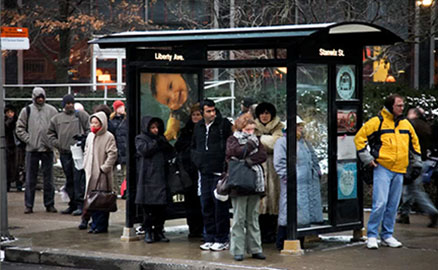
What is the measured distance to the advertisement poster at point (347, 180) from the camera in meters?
11.8

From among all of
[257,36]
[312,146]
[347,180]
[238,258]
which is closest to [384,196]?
[347,180]

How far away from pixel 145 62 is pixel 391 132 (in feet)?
11.1

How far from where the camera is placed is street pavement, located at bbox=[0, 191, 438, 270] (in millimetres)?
10383

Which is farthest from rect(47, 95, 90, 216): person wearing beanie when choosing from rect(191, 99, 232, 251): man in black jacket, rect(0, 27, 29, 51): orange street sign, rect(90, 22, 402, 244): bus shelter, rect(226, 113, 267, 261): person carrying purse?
rect(226, 113, 267, 261): person carrying purse

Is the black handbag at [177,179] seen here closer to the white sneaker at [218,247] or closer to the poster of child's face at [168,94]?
the poster of child's face at [168,94]

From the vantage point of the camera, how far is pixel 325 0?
20344 millimetres

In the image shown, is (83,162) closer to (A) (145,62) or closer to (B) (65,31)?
(A) (145,62)

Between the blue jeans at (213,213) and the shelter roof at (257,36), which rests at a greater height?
the shelter roof at (257,36)

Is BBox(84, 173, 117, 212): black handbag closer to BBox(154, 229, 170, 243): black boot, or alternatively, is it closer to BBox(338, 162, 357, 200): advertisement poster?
BBox(154, 229, 170, 243): black boot

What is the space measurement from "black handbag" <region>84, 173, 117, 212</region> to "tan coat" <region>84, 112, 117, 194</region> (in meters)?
0.14

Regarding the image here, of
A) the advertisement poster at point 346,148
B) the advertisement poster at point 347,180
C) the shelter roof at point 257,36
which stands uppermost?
the shelter roof at point 257,36

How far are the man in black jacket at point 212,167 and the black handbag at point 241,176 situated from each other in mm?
873

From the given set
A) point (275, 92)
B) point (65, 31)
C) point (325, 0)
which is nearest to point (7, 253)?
point (275, 92)

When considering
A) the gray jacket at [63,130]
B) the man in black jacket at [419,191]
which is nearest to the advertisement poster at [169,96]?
the gray jacket at [63,130]
